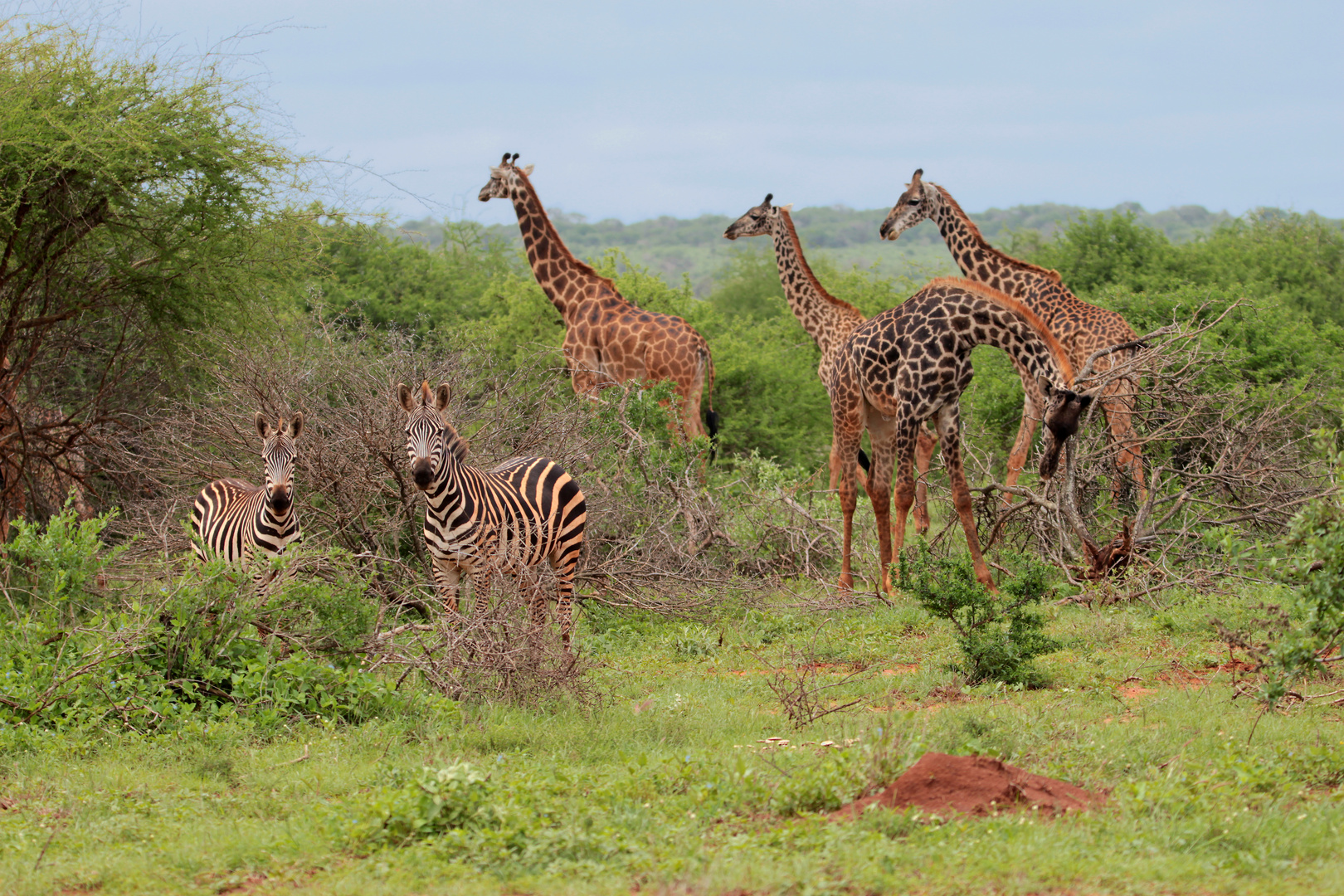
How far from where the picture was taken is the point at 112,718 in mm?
5902

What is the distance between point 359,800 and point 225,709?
Answer: 5.62 feet

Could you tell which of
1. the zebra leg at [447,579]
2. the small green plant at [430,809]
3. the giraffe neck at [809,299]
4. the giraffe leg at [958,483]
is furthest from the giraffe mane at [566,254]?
the small green plant at [430,809]

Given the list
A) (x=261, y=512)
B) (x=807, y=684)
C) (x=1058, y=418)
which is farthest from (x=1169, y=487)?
(x=261, y=512)

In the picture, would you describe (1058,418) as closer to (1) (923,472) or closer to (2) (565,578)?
(1) (923,472)

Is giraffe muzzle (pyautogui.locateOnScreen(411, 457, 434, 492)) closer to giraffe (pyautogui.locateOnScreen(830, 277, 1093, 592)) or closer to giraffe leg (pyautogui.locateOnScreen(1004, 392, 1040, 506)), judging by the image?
giraffe (pyautogui.locateOnScreen(830, 277, 1093, 592))

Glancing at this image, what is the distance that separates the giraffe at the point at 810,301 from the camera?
41.0 feet

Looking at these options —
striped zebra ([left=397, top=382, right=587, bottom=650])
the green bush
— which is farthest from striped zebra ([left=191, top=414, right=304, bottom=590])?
striped zebra ([left=397, top=382, right=587, bottom=650])

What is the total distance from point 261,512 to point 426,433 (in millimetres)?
1491

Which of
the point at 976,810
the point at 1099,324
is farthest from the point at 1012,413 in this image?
the point at 976,810

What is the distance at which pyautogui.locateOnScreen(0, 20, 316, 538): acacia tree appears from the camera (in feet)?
32.6

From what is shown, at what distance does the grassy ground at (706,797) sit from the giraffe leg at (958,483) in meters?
2.00

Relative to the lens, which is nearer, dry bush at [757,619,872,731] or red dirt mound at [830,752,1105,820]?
red dirt mound at [830,752,1105,820]

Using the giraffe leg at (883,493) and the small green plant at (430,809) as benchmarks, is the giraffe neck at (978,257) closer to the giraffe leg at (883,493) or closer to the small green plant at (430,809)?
the giraffe leg at (883,493)

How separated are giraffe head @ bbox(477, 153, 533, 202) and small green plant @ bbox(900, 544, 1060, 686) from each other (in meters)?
7.71
